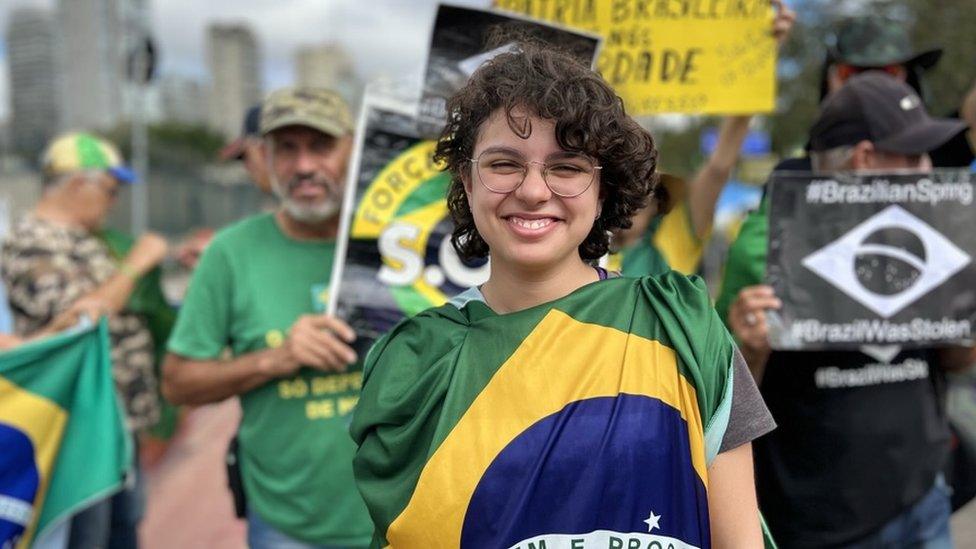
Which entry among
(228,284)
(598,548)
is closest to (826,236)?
(598,548)

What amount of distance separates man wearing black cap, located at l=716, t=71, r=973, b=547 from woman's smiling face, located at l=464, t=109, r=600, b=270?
1.08 metres

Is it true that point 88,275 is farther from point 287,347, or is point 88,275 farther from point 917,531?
point 917,531

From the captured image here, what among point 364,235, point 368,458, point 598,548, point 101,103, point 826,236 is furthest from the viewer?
point 101,103

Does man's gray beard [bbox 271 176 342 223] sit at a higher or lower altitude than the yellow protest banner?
lower

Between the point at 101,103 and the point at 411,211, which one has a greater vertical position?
the point at 411,211

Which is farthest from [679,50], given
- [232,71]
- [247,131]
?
[232,71]

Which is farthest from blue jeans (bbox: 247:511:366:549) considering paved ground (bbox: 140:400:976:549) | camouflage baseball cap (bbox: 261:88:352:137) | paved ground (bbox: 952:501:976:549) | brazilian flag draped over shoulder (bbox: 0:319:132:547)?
paved ground (bbox: 952:501:976:549)

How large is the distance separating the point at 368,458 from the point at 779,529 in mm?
1534

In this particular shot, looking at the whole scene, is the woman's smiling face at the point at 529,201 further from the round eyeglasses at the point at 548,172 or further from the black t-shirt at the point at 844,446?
the black t-shirt at the point at 844,446

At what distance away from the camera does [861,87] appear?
2836mm

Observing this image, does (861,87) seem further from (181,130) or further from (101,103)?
(181,130)

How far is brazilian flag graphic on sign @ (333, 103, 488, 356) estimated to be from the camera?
2.90m

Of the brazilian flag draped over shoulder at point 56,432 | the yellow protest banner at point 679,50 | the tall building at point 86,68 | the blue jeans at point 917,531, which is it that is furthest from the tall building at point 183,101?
the blue jeans at point 917,531

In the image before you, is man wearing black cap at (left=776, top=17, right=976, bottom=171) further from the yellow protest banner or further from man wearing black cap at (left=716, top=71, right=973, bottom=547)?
man wearing black cap at (left=716, top=71, right=973, bottom=547)
